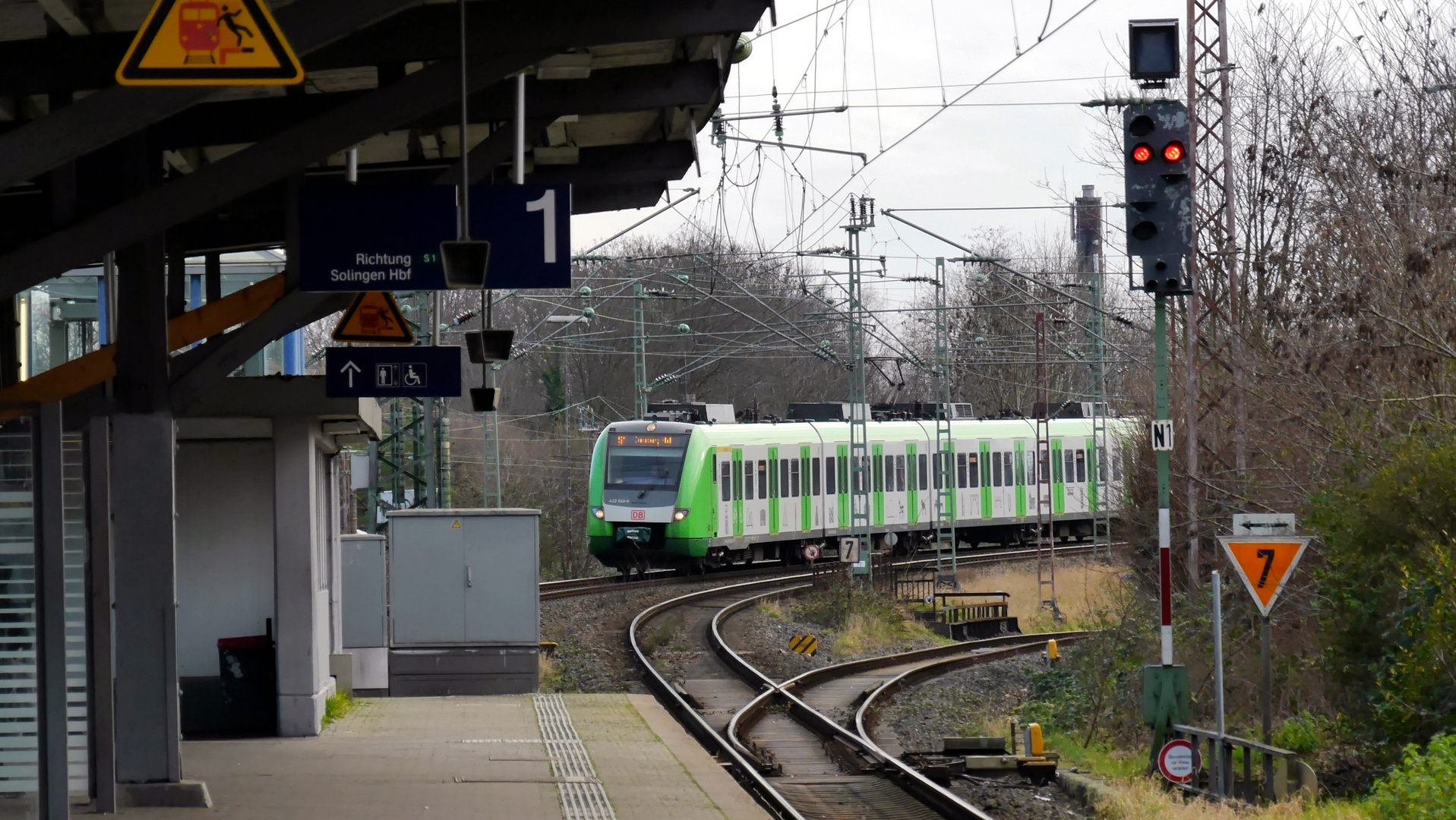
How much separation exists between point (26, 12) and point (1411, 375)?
37.3 feet

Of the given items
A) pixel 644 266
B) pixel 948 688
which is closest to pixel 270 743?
pixel 948 688

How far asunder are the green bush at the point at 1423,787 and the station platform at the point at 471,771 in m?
3.66

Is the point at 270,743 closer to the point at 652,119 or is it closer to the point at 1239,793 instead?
the point at 652,119

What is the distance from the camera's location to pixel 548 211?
9734mm

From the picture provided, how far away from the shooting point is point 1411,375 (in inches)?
565

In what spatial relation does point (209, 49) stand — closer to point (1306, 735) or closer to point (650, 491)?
point (1306, 735)

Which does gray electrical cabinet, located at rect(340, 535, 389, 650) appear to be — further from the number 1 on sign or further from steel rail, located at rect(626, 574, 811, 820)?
the number 1 on sign

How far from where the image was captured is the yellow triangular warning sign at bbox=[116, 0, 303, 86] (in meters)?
5.76

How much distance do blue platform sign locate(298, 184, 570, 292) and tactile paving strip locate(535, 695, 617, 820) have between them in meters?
3.20

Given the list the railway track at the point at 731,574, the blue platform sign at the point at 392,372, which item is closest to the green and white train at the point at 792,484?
the railway track at the point at 731,574

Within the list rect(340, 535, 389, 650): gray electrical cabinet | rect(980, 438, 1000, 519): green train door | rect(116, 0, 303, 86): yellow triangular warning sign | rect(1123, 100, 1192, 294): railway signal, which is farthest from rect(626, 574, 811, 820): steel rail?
rect(980, 438, 1000, 519): green train door

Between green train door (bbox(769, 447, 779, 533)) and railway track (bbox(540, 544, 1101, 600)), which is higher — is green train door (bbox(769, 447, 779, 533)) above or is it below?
above

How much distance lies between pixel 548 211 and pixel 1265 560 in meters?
5.25

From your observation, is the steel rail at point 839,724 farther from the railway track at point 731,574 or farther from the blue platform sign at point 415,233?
the blue platform sign at point 415,233
